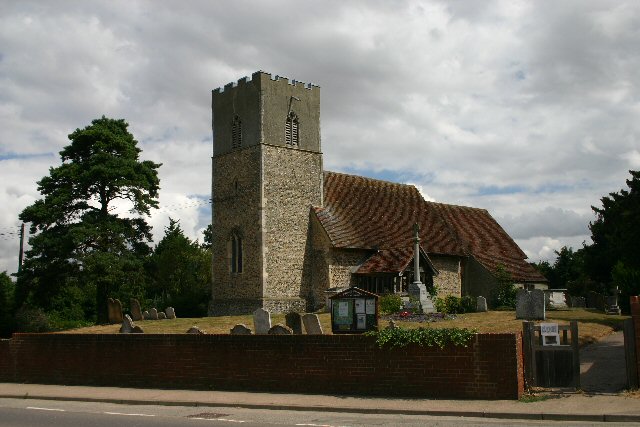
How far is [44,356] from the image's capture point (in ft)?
57.7

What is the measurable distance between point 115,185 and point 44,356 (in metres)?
21.8

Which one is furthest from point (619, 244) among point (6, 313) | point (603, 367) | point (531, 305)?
point (6, 313)

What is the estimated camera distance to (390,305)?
31.1m

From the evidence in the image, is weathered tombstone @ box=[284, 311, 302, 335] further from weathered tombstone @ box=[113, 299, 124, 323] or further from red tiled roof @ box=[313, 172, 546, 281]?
red tiled roof @ box=[313, 172, 546, 281]

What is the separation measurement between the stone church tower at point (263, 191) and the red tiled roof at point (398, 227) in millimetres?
2100

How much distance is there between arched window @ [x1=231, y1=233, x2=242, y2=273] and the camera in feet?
126

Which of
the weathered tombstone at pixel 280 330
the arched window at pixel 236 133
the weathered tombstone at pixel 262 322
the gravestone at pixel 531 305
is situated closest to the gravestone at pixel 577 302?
the gravestone at pixel 531 305

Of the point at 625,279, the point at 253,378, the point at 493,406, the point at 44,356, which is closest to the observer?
the point at 493,406

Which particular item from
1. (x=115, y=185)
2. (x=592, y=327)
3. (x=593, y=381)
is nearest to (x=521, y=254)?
(x=592, y=327)

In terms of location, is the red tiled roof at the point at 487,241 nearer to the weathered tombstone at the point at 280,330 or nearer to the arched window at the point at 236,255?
the arched window at the point at 236,255

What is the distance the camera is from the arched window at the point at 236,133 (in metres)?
39.2

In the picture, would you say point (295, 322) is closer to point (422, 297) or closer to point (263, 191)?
point (422, 297)

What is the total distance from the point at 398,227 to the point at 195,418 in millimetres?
30775

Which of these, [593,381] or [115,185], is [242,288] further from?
[593,381]
